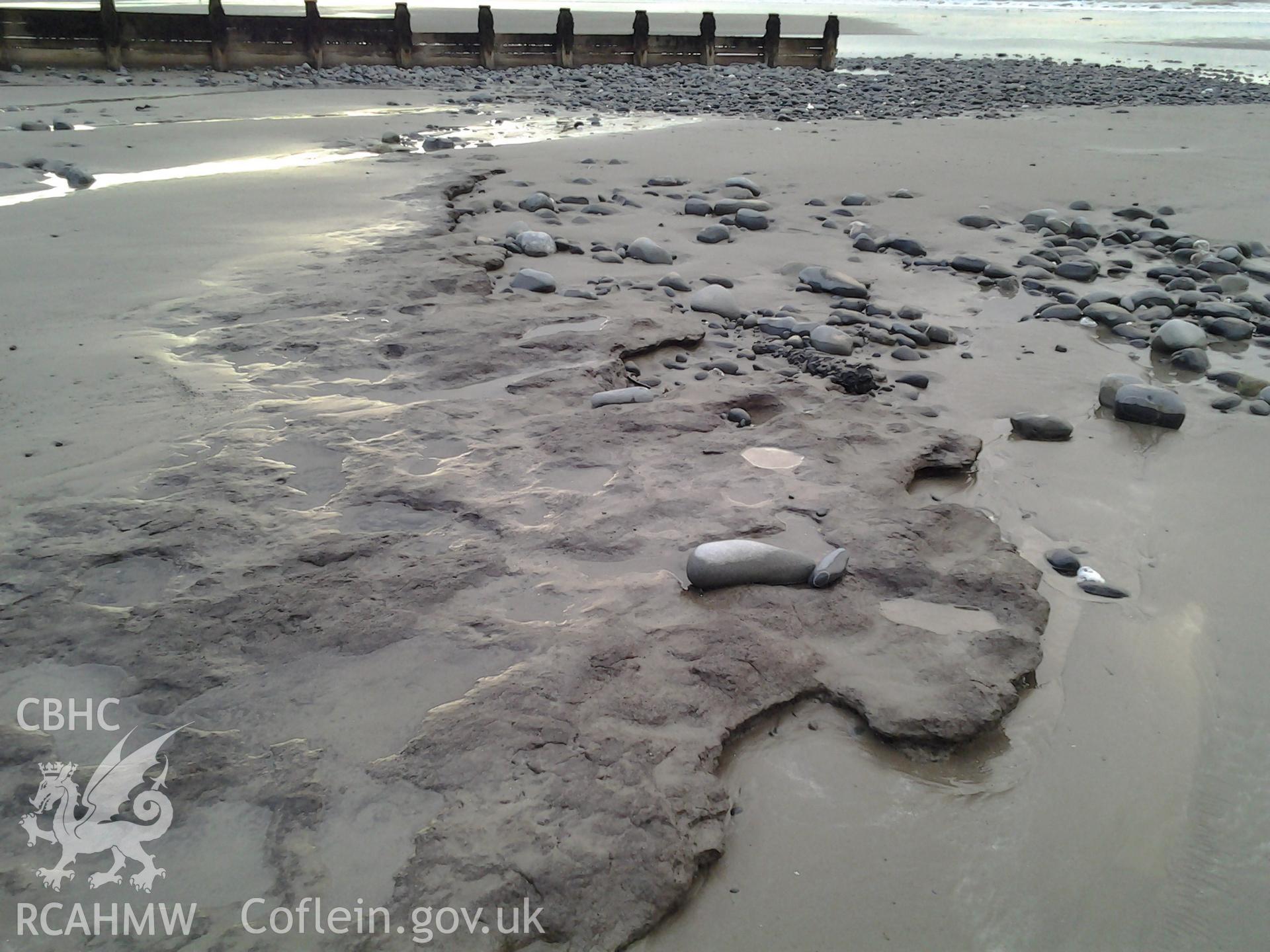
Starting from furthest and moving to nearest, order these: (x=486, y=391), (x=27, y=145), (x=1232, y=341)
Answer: (x=27, y=145) < (x=1232, y=341) < (x=486, y=391)

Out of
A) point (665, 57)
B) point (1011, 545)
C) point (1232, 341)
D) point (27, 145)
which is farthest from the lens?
point (665, 57)

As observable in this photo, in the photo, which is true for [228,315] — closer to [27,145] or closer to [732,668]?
[732,668]

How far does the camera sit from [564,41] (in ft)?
47.1

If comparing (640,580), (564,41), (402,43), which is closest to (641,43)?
(564,41)

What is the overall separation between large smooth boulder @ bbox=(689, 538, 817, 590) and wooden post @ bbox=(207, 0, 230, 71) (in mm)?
13690

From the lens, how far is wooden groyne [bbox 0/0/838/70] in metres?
12.0

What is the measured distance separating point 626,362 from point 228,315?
68.2 inches

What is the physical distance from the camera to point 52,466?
2543 mm

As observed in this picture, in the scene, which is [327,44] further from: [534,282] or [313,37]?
[534,282]

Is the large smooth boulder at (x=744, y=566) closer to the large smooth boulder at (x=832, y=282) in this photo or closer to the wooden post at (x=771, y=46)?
the large smooth boulder at (x=832, y=282)

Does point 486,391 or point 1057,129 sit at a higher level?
point 1057,129

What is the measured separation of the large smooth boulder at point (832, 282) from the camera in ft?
14.0

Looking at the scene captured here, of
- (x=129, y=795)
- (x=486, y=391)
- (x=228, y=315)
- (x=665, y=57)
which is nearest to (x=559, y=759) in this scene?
(x=129, y=795)

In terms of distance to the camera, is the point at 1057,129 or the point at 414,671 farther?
the point at 1057,129
